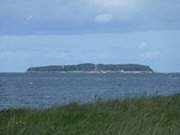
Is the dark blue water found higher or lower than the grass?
lower

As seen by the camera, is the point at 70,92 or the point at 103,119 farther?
the point at 70,92

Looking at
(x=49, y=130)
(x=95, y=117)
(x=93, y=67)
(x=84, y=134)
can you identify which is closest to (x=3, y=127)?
(x=49, y=130)

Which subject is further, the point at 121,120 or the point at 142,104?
the point at 142,104

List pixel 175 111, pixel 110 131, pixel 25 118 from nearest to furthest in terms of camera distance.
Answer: pixel 110 131
pixel 25 118
pixel 175 111

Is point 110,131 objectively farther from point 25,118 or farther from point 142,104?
point 142,104

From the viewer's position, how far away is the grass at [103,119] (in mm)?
12184

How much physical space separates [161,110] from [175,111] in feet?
1.25

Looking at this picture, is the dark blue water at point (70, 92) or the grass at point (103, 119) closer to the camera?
the grass at point (103, 119)

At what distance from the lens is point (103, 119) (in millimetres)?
14203

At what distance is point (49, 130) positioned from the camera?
12.4 m

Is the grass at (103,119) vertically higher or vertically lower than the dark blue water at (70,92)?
higher

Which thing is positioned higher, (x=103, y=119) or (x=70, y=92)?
(x=103, y=119)

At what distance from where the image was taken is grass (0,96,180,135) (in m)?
12.2

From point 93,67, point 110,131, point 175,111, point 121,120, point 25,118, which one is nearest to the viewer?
point 110,131
